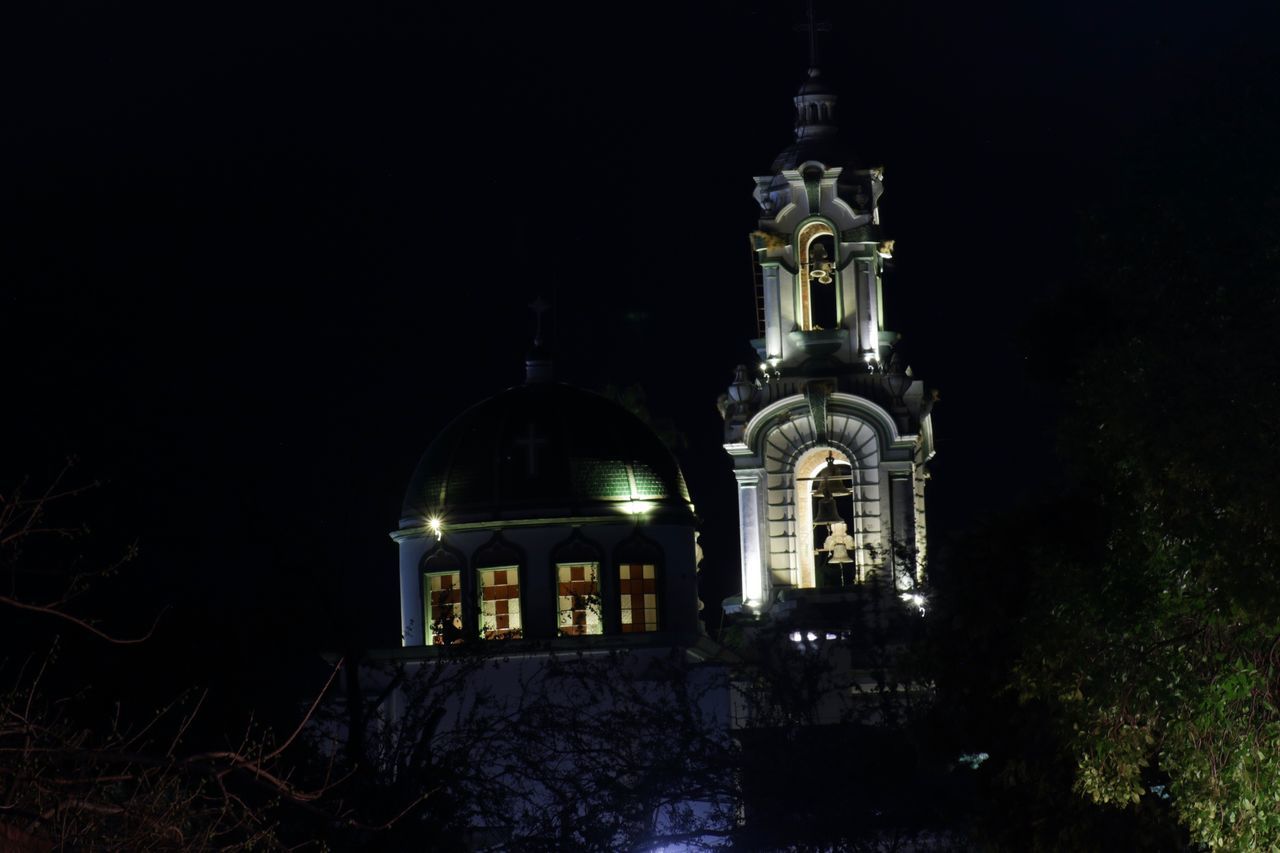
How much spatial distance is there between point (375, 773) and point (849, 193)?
20727 millimetres

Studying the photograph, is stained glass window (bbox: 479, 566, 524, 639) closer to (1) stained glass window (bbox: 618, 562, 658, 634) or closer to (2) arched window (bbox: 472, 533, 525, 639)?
(2) arched window (bbox: 472, 533, 525, 639)

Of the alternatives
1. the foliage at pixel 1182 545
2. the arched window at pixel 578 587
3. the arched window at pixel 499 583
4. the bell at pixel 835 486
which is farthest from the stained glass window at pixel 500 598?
the foliage at pixel 1182 545

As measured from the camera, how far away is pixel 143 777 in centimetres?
1769

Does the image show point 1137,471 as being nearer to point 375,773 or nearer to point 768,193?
point 375,773

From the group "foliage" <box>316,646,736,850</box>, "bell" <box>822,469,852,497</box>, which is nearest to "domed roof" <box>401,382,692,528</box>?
"bell" <box>822,469,852,497</box>

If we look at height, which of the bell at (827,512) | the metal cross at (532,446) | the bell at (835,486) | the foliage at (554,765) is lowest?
the foliage at (554,765)

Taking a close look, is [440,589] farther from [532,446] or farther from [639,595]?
[639,595]

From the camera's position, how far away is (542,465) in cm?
4969

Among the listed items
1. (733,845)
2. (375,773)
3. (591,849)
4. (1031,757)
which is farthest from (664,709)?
(1031,757)

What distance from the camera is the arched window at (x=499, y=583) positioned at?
4925cm

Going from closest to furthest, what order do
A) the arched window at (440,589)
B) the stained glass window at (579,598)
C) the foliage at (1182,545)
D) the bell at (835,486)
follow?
1. the foliage at (1182,545)
2. the stained glass window at (579,598)
3. the arched window at (440,589)
4. the bell at (835,486)

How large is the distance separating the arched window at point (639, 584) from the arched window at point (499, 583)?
1.75 metres

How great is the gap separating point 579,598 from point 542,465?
2376 millimetres

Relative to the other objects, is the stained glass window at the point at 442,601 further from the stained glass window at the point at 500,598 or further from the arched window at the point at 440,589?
the stained glass window at the point at 500,598
